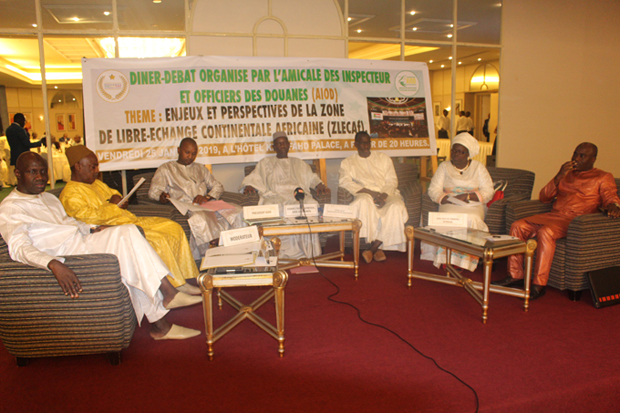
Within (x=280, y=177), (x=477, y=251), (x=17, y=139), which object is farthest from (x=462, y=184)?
(x=17, y=139)

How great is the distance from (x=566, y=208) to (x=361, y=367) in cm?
254

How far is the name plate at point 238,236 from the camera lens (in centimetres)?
309

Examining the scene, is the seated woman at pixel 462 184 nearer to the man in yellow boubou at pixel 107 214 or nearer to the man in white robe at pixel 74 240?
the man in yellow boubou at pixel 107 214

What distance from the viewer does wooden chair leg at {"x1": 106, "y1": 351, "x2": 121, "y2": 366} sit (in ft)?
8.48

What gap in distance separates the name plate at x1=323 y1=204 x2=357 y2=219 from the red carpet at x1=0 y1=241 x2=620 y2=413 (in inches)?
36.7

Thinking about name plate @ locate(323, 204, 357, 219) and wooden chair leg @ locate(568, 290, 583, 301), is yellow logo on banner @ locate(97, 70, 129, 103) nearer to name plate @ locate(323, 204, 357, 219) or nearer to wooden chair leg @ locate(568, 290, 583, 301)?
name plate @ locate(323, 204, 357, 219)

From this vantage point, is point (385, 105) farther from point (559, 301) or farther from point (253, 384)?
point (253, 384)

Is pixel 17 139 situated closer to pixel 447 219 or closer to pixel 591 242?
pixel 447 219

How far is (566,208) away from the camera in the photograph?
381 cm

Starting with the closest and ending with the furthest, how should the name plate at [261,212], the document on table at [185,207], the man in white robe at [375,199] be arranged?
the name plate at [261,212]
the document on table at [185,207]
the man in white robe at [375,199]

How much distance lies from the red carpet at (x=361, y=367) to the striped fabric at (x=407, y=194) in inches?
59.5

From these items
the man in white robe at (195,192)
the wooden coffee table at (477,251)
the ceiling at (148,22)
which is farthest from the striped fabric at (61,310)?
the ceiling at (148,22)

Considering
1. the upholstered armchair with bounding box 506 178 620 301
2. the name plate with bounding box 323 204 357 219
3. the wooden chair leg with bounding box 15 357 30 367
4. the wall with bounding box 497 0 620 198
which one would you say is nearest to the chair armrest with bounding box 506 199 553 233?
the upholstered armchair with bounding box 506 178 620 301

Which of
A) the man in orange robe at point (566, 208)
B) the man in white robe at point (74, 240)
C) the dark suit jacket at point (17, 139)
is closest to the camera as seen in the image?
the man in white robe at point (74, 240)
